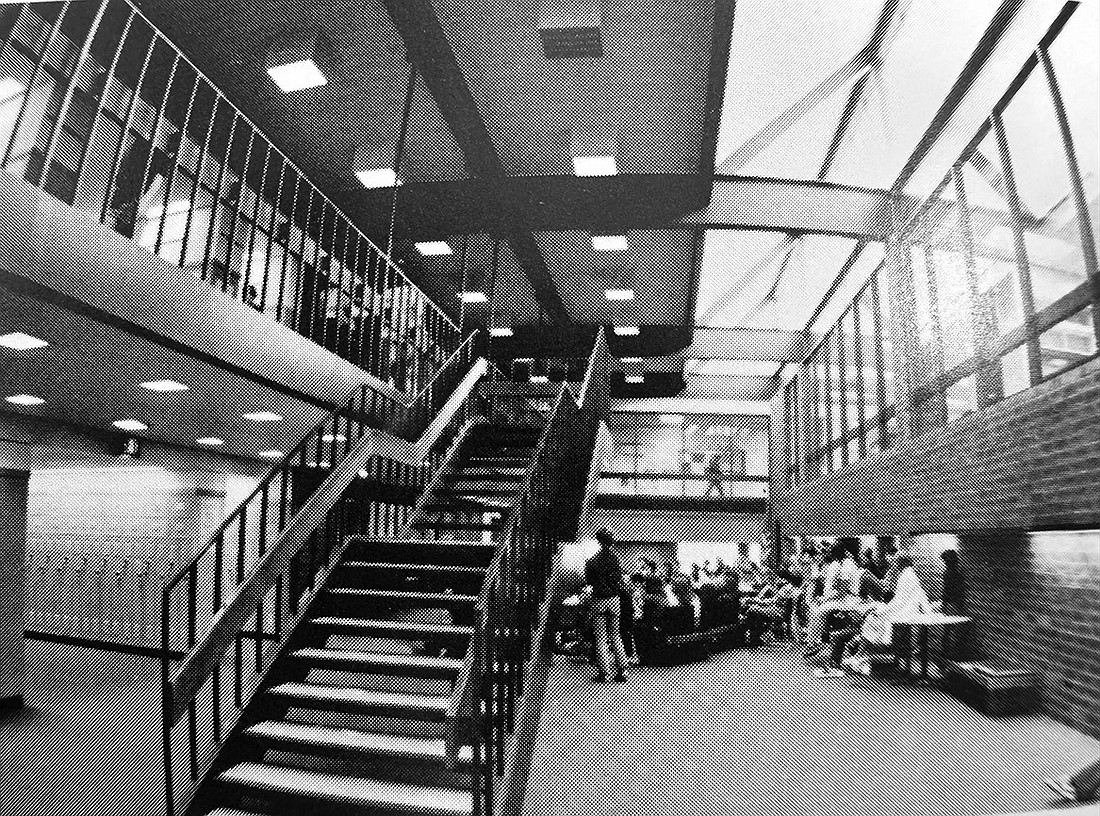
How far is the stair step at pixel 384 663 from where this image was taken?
3.04m

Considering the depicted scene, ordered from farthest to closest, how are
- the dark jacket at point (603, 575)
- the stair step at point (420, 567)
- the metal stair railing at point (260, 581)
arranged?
the dark jacket at point (603, 575), the stair step at point (420, 567), the metal stair railing at point (260, 581)

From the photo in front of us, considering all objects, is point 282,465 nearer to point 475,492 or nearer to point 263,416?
point 475,492

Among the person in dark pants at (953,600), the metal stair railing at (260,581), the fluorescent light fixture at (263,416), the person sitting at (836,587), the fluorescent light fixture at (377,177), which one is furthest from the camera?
the fluorescent light fixture at (263,416)

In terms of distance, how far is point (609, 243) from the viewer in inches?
259

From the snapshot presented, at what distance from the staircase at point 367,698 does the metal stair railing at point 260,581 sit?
4.8 inches

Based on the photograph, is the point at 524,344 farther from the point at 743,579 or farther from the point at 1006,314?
the point at 1006,314

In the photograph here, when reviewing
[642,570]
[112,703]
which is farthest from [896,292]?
[112,703]

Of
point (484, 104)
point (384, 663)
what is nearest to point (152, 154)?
point (484, 104)

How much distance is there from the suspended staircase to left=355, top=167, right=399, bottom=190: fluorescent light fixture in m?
2.44

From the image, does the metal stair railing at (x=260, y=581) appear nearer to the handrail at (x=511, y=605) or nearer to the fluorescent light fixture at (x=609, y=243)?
the handrail at (x=511, y=605)

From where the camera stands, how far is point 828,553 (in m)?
3.33

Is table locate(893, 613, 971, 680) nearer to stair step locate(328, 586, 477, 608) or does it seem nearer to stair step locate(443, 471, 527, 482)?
stair step locate(328, 586, 477, 608)

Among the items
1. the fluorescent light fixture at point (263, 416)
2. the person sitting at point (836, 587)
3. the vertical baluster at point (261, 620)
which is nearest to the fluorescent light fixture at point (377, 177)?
the fluorescent light fixture at point (263, 416)

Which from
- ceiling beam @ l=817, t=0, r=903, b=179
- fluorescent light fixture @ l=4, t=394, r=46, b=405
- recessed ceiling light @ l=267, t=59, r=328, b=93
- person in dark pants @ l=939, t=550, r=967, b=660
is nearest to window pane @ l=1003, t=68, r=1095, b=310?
ceiling beam @ l=817, t=0, r=903, b=179
